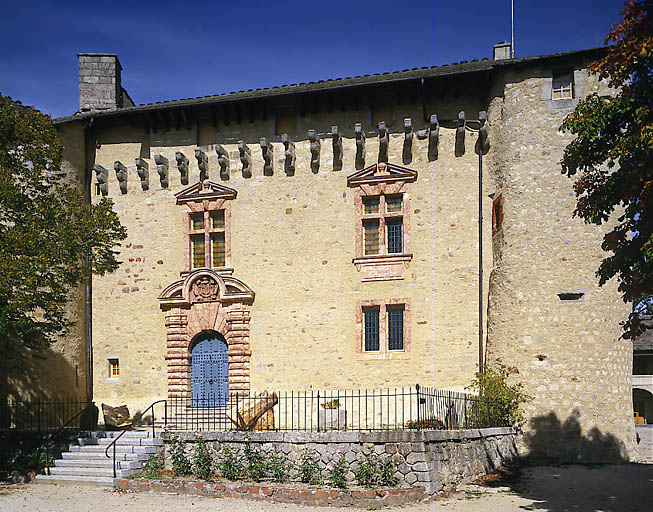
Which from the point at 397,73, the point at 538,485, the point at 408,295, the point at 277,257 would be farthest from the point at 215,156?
the point at 538,485

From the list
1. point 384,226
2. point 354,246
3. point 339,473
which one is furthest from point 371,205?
point 339,473

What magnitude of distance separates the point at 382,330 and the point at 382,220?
275cm

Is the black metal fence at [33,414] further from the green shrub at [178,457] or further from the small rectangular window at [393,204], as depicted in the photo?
the small rectangular window at [393,204]

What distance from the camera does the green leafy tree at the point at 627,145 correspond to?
8891mm

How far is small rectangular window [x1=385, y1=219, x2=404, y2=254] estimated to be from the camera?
1716 centimetres

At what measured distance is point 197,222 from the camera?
1866 cm

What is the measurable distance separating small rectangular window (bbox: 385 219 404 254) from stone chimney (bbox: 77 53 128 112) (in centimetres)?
886

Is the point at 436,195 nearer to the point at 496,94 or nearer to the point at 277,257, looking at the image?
the point at 496,94

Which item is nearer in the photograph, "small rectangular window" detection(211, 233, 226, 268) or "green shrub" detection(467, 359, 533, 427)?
"green shrub" detection(467, 359, 533, 427)

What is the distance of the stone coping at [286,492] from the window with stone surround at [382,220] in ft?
22.3

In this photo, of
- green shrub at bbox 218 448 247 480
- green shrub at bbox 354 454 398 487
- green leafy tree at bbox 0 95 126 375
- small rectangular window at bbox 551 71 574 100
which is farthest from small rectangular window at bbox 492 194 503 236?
green leafy tree at bbox 0 95 126 375

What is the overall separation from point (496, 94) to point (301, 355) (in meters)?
8.04

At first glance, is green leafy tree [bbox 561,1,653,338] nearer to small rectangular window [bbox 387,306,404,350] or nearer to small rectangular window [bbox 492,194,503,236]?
small rectangular window [bbox 492,194,503,236]

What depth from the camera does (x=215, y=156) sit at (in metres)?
18.6
